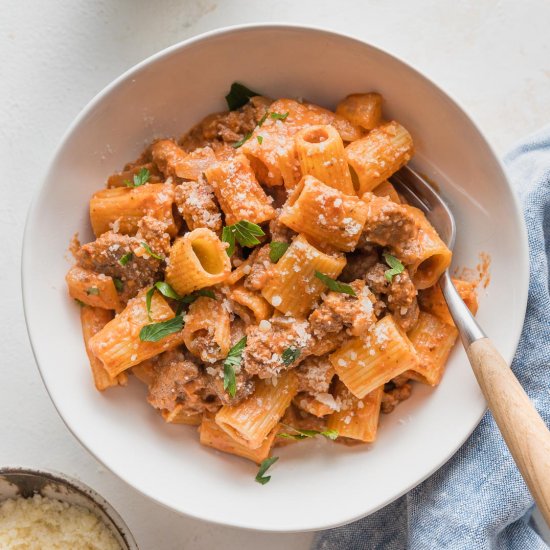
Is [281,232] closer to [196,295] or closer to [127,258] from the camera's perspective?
[196,295]

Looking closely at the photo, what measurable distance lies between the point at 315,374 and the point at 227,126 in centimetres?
110

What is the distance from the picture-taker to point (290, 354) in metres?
2.63

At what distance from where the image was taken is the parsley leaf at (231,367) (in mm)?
2662

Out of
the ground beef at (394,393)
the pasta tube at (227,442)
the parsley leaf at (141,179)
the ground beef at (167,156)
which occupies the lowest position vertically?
the pasta tube at (227,442)

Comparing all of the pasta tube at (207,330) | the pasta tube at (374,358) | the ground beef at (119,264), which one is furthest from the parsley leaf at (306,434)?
the ground beef at (119,264)

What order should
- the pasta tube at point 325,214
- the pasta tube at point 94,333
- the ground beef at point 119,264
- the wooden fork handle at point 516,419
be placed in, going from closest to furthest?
1. the wooden fork handle at point 516,419
2. the pasta tube at point 325,214
3. the ground beef at point 119,264
4. the pasta tube at point 94,333

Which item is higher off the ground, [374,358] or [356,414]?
[374,358]

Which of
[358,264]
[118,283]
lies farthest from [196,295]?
[358,264]

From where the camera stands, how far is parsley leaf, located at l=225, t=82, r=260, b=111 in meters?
3.01

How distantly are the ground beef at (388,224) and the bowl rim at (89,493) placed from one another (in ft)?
5.08

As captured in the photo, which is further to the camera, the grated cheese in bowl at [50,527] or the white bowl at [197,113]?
the grated cheese in bowl at [50,527]

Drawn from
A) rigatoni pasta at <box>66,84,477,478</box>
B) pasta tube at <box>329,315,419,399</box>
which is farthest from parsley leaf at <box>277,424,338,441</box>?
pasta tube at <box>329,315,419,399</box>

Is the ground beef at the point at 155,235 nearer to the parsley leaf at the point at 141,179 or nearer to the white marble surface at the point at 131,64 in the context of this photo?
the parsley leaf at the point at 141,179

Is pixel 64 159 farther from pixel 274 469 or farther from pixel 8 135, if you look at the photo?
pixel 274 469
